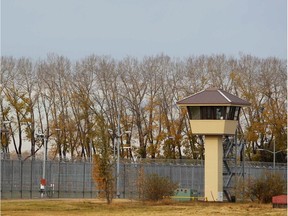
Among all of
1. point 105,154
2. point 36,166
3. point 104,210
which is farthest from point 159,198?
point 36,166

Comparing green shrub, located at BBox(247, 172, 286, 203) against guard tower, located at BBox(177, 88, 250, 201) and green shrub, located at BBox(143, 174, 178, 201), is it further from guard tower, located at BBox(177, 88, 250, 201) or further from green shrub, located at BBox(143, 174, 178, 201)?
green shrub, located at BBox(143, 174, 178, 201)

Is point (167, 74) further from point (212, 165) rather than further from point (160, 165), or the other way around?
point (212, 165)

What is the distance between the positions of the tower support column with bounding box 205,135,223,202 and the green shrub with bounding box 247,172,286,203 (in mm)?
2272

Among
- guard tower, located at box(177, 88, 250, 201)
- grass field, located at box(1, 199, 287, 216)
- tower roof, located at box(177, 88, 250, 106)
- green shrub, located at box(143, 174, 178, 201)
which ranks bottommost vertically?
grass field, located at box(1, 199, 287, 216)

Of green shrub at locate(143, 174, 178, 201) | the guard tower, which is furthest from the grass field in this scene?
the guard tower

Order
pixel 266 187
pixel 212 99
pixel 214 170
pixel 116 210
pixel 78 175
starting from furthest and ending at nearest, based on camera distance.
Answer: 1. pixel 78 175
2. pixel 212 99
3. pixel 214 170
4. pixel 266 187
5. pixel 116 210

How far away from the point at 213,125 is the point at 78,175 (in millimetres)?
15952

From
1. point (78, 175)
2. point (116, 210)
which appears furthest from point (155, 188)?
point (78, 175)

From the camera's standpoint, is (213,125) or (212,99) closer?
(213,125)

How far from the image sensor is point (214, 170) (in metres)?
60.0

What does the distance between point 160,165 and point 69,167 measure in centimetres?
756

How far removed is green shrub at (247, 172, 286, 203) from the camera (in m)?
57.3

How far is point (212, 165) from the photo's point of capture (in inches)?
2367

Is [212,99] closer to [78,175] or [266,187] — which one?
[266,187]
